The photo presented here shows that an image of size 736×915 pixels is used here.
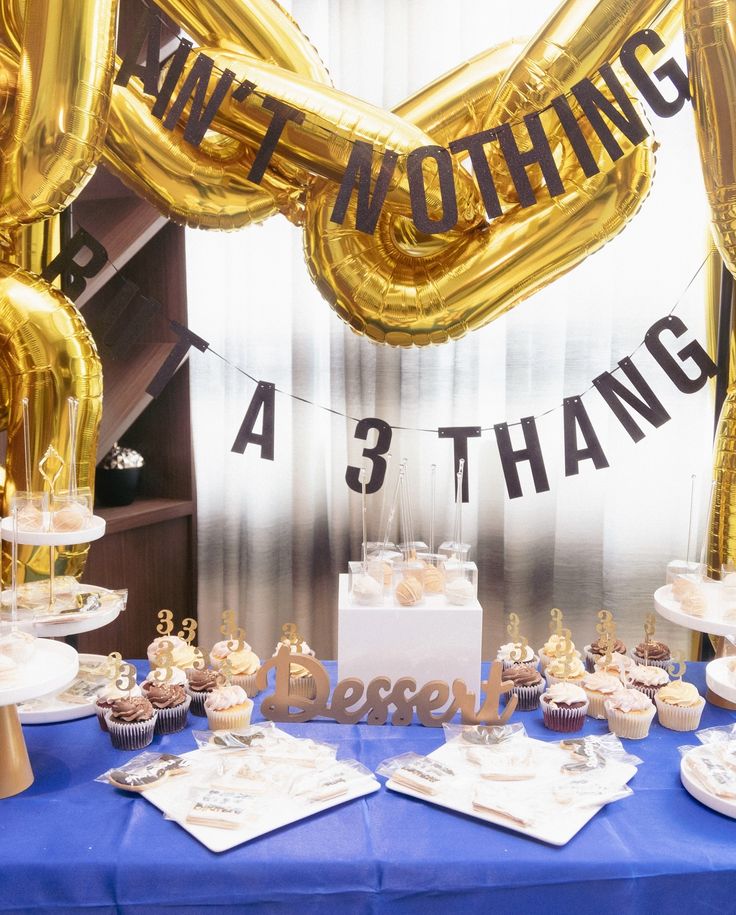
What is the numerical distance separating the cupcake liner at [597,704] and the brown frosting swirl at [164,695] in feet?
2.32

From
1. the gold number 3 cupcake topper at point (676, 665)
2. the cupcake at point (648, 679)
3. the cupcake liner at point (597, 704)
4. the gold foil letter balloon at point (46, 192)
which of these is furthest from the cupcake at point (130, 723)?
the gold number 3 cupcake topper at point (676, 665)

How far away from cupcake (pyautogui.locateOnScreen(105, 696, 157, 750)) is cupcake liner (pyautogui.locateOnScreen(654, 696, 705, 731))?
0.86 metres

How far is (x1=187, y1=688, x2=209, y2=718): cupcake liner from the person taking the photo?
4.74 feet

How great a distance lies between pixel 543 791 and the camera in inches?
46.0

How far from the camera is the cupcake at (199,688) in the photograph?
1447 millimetres

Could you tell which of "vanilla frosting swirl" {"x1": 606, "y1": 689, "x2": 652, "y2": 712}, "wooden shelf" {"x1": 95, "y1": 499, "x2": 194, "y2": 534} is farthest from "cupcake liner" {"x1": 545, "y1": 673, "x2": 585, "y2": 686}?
"wooden shelf" {"x1": 95, "y1": 499, "x2": 194, "y2": 534}

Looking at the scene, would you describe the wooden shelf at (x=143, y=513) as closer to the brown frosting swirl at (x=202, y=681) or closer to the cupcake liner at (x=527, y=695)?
the brown frosting swirl at (x=202, y=681)

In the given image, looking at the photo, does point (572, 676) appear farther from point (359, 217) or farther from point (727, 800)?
point (359, 217)

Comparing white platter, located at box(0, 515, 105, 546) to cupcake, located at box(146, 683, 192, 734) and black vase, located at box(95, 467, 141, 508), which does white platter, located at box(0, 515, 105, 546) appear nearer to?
cupcake, located at box(146, 683, 192, 734)

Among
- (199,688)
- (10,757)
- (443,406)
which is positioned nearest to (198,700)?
(199,688)

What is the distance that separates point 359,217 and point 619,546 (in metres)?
1.34

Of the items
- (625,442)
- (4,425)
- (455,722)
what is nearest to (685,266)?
(625,442)

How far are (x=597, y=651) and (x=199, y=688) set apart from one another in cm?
78

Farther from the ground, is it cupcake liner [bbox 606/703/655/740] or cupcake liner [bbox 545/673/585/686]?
cupcake liner [bbox 545/673/585/686]
